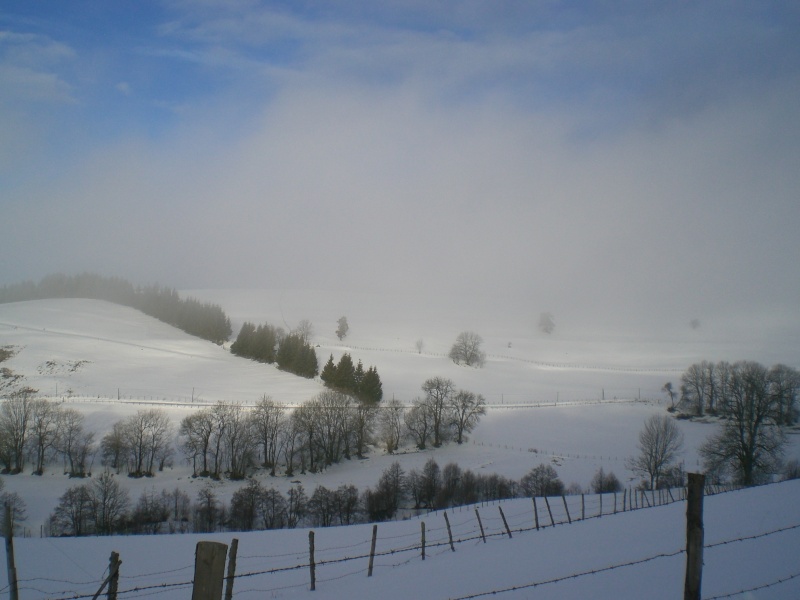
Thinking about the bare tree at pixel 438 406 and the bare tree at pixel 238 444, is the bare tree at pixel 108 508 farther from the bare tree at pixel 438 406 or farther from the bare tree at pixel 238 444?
the bare tree at pixel 438 406

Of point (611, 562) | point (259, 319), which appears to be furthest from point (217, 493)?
point (259, 319)

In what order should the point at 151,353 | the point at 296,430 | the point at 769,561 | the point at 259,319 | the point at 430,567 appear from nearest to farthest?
the point at 769,561
the point at 430,567
the point at 296,430
the point at 151,353
the point at 259,319

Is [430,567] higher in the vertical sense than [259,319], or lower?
lower

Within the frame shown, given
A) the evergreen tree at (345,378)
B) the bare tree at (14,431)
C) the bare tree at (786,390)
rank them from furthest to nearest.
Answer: the evergreen tree at (345,378) → the bare tree at (786,390) → the bare tree at (14,431)

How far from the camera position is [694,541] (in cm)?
564

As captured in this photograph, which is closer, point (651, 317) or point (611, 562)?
point (611, 562)

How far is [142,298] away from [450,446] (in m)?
114

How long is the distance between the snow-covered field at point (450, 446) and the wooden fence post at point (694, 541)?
10.7 ft

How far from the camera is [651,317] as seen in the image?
14500 cm

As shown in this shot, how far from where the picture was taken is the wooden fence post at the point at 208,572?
4.24m

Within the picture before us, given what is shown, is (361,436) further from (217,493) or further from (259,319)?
(259,319)

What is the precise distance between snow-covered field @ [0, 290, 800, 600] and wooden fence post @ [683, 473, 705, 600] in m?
3.26

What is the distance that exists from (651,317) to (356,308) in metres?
99.8

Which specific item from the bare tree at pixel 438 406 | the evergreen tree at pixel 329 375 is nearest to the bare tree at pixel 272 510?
the bare tree at pixel 438 406
